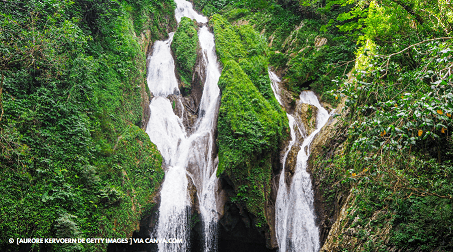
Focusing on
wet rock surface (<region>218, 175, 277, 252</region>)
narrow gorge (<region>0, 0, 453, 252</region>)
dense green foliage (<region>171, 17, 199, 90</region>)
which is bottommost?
wet rock surface (<region>218, 175, 277, 252</region>)

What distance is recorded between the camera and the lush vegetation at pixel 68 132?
21.7 ft

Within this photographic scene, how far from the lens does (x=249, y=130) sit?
13172 mm

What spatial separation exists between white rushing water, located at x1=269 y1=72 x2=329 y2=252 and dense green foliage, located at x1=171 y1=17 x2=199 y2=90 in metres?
9.89

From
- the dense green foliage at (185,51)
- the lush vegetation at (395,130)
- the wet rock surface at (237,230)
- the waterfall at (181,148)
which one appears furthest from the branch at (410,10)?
the dense green foliage at (185,51)

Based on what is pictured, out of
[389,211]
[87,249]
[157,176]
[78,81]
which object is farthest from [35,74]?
[389,211]

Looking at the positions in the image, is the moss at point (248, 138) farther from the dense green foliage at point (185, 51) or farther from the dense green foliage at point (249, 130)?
the dense green foliage at point (185, 51)

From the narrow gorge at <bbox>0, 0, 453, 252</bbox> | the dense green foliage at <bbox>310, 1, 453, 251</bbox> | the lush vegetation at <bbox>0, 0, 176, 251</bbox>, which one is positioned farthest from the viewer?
the lush vegetation at <bbox>0, 0, 176, 251</bbox>

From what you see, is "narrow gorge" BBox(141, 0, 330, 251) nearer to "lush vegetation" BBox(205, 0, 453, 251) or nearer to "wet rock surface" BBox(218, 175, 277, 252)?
"wet rock surface" BBox(218, 175, 277, 252)

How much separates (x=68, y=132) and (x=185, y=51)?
515 inches

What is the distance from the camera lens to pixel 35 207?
6.64 metres

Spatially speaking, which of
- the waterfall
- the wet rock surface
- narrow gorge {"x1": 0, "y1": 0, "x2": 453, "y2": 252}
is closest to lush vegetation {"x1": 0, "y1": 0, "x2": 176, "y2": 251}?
narrow gorge {"x1": 0, "y1": 0, "x2": 453, "y2": 252}

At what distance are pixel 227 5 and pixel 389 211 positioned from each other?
29.9 m

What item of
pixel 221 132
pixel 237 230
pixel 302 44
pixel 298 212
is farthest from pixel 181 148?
pixel 302 44

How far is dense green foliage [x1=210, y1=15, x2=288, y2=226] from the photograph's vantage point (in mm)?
12625
